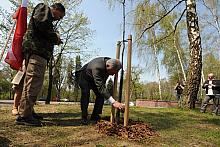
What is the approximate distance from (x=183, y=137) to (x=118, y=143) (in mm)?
1428

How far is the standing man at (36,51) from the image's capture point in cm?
440

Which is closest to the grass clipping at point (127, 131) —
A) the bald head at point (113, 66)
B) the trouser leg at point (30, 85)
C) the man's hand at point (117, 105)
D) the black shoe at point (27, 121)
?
the man's hand at point (117, 105)

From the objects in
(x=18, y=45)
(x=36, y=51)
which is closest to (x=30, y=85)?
(x=36, y=51)

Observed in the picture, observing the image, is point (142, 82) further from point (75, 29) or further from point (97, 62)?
point (97, 62)

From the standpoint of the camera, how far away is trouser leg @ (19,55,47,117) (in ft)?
14.5

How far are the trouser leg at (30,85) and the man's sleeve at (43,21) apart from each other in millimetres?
396

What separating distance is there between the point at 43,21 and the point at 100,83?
4.09 feet

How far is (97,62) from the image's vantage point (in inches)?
187

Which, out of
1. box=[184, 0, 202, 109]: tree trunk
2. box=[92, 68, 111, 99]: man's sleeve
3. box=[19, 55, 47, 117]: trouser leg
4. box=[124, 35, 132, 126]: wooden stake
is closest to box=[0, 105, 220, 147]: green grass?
box=[19, 55, 47, 117]: trouser leg

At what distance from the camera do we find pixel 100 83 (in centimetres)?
453

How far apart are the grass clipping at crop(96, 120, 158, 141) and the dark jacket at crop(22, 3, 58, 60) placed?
4.63 ft

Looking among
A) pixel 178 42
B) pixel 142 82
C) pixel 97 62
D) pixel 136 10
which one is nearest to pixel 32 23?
pixel 97 62

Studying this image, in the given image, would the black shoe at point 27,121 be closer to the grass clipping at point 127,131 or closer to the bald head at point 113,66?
the grass clipping at point 127,131

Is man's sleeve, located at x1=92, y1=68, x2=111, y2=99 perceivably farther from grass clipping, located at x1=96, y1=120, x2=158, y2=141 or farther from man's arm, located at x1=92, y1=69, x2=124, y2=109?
grass clipping, located at x1=96, y1=120, x2=158, y2=141
